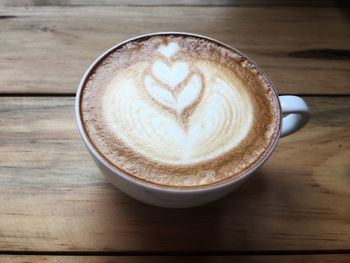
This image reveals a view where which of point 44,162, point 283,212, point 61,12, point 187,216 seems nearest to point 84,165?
point 44,162

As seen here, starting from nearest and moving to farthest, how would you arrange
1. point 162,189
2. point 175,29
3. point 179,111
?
point 162,189 < point 179,111 < point 175,29

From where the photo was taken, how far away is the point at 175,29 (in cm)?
89

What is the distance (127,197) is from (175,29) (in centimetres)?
43

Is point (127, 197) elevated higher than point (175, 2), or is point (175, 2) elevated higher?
point (175, 2)

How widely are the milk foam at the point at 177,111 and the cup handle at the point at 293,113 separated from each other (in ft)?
0.17

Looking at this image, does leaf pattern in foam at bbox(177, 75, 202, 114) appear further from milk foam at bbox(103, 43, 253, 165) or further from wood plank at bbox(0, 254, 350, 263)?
wood plank at bbox(0, 254, 350, 263)

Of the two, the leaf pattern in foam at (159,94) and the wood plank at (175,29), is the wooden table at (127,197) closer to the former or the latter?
the wood plank at (175,29)

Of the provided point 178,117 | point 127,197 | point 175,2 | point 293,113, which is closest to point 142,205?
point 127,197

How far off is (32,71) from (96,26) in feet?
0.61

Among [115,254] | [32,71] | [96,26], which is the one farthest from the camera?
[96,26]

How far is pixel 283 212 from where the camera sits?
2.03ft

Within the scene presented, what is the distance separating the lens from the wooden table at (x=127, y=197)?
0.57 metres

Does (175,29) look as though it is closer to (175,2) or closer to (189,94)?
(175,2)

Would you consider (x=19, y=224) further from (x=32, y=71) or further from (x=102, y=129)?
(x=32, y=71)
